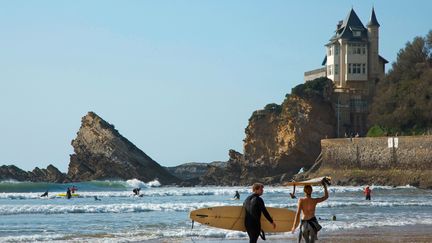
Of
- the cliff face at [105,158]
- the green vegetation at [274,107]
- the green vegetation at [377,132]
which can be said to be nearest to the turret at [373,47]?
the green vegetation at [274,107]

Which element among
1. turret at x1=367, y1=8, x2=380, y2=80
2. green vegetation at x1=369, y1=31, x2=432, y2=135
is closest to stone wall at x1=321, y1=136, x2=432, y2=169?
green vegetation at x1=369, y1=31, x2=432, y2=135

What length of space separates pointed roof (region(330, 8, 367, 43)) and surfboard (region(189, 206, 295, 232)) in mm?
65461

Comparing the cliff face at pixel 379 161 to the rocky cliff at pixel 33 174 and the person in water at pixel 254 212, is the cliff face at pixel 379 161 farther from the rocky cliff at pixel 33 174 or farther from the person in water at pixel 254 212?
the person in water at pixel 254 212

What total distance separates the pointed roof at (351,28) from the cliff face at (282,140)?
696 cm

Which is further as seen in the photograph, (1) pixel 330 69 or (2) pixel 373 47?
(1) pixel 330 69

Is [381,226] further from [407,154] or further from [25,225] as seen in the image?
[407,154]

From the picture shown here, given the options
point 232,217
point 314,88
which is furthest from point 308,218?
point 314,88

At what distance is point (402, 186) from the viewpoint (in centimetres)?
5994

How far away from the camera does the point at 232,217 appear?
674 inches

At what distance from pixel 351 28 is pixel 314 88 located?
23.5 feet

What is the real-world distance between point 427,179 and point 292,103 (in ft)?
80.3

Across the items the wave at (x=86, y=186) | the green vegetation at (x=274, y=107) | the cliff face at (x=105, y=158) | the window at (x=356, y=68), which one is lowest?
the wave at (x=86, y=186)

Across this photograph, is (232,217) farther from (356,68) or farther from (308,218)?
(356,68)

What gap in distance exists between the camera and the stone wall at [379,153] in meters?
59.7
